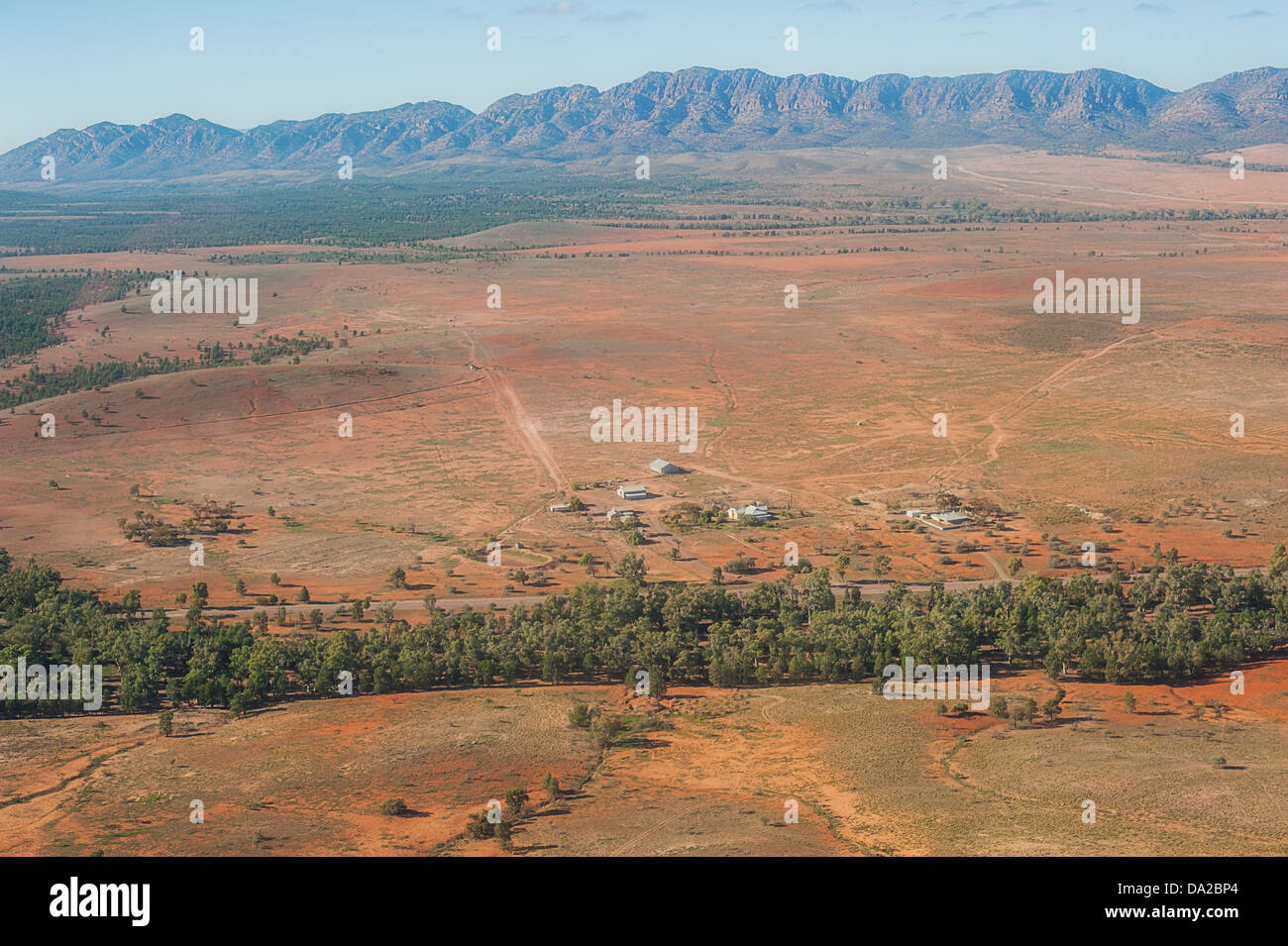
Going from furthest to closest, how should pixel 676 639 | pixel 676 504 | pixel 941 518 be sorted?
1. pixel 676 504
2. pixel 941 518
3. pixel 676 639

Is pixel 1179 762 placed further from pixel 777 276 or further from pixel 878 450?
pixel 777 276

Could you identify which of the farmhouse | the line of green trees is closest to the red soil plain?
the farmhouse

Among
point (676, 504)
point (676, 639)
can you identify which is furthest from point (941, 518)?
point (676, 639)

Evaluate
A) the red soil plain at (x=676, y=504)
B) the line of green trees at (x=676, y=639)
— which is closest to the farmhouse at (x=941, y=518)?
the red soil plain at (x=676, y=504)

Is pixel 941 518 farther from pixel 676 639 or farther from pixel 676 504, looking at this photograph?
pixel 676 639

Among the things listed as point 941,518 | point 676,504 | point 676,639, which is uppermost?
point 676,504

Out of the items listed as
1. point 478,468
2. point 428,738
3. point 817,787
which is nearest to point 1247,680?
point 817,787
